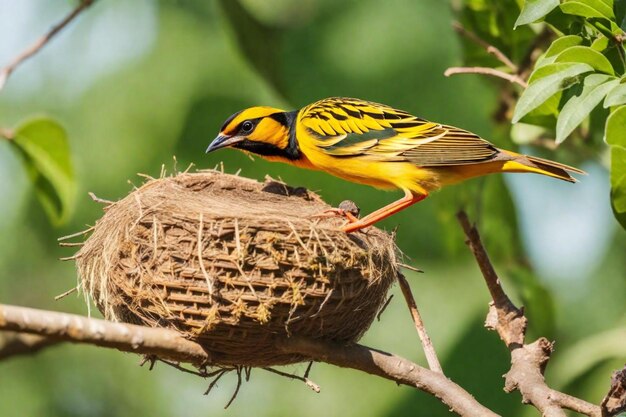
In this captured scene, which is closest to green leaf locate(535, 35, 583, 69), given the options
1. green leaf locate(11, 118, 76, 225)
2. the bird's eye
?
the bird's eye

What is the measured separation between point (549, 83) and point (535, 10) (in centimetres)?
29

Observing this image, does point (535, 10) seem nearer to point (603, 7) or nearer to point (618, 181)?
point (603, 7)

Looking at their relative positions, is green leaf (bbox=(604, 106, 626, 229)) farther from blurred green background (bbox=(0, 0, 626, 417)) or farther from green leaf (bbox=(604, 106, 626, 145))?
blurred green background (bbox=(0, 0, 626, 417))

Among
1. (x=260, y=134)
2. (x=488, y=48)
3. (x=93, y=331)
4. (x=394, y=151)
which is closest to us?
(x=93, y=331)

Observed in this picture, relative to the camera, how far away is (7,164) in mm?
7863

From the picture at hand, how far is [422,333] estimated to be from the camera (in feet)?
12.5

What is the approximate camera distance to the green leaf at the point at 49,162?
189 inches

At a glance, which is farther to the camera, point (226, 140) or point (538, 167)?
point (226, 140)

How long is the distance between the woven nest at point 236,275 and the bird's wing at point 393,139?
699mm

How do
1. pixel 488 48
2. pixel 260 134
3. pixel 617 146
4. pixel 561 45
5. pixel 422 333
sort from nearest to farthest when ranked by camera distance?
1. pixel 617 146
2. pixel 561 45
3. pixel 422 333
4. pixel 488 48
5. pixel 260 134

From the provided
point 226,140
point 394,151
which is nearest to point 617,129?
point 394,151

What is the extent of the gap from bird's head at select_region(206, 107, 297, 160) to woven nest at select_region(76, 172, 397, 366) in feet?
3.11

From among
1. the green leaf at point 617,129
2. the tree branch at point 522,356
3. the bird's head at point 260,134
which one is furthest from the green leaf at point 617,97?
the bird's head at point 260,134

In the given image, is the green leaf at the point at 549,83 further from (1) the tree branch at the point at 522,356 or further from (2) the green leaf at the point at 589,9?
(1) the tree branch at the point at 522,356
